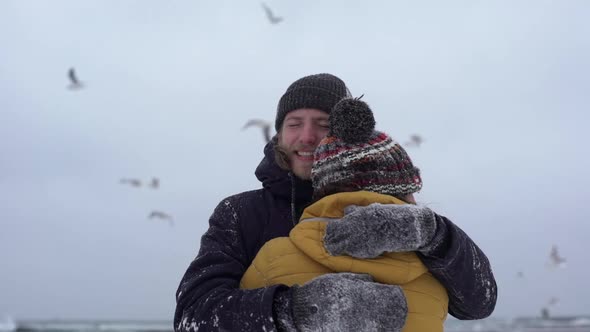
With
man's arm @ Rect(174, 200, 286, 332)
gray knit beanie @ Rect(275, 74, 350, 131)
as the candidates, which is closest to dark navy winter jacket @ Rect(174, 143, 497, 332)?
man's arm @ Rect(174, 200, 286, 332)

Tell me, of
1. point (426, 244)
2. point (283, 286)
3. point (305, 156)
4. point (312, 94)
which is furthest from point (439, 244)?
point (312, 94)

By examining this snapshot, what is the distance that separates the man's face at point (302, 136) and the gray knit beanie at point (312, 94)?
1.3 inches

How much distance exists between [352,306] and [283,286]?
0.24m

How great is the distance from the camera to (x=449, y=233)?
1735mm

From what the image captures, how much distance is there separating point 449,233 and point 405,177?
0.23m

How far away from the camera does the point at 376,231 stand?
1536 mm

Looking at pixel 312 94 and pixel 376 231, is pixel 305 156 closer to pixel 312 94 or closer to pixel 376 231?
pixel 312 94

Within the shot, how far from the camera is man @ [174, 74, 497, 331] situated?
154cm

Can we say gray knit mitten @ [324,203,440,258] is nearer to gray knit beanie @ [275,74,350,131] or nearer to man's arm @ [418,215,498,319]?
man's arm @ [418,215,498,319]

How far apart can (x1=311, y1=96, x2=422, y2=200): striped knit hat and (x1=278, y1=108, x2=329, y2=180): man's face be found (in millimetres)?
496

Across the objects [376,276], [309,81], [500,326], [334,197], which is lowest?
[500,326]

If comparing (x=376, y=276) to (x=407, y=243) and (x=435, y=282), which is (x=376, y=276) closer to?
(x=407, y=243)

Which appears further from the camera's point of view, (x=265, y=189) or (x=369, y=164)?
(x=265, y=189)

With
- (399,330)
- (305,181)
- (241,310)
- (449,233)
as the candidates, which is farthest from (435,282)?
(305,181)
